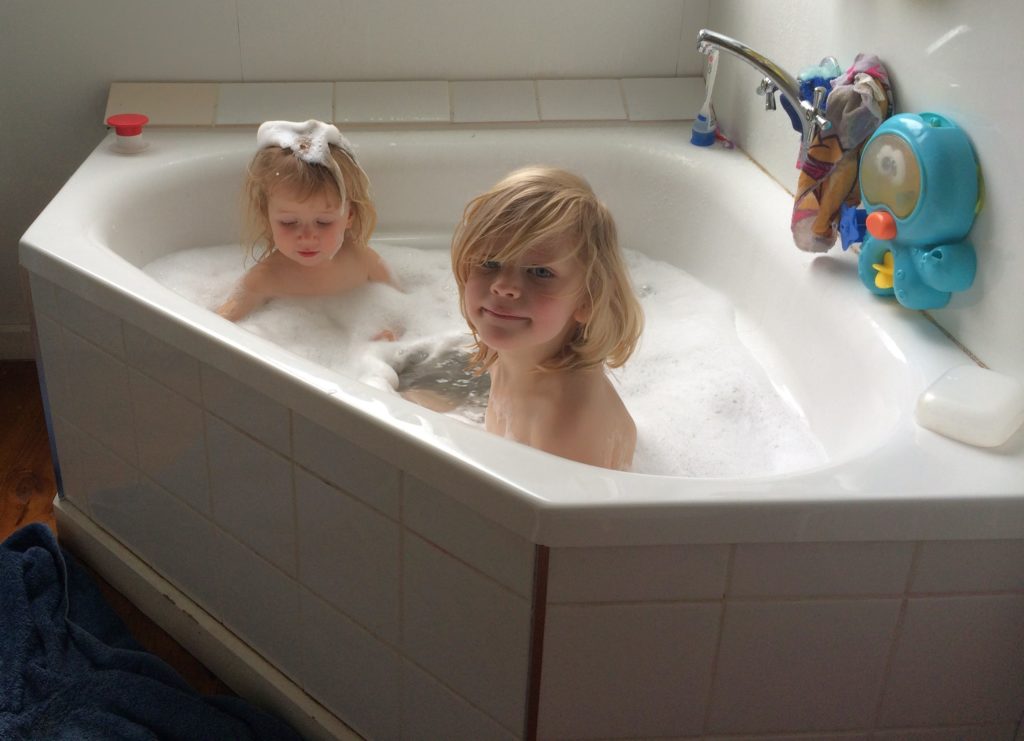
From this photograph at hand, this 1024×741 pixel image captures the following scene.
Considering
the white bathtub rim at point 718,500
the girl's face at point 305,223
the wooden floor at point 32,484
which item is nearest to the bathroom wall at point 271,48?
the wooden floor at point 32,484

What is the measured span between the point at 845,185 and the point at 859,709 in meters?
0.72

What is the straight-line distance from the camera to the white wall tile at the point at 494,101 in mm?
2166

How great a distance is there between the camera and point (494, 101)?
219 cm

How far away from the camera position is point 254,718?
1.44 meters

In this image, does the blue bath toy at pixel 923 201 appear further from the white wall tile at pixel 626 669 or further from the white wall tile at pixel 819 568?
the white wall tile at pixel 626 669

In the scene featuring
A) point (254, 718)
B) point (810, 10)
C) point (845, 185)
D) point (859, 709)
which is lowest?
point (254, 718)

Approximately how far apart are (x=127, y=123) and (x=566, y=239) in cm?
103

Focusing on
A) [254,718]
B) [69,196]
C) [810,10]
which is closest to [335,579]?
[254,718]

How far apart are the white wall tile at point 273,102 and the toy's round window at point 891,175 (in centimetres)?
107

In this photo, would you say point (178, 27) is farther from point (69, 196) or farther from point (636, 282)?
point (636, 282)

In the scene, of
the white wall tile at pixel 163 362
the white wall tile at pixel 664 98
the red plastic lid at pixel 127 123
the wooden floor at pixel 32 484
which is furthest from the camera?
the white wall tile at pixel 664 98

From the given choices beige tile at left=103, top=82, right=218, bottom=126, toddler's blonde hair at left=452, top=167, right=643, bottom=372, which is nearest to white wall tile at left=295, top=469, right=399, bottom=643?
toddler's blonde hair at left=452, top=167, right=643, bottom=372

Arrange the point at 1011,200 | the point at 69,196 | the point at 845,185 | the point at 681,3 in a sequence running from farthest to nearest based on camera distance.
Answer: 1. the point at 681,3
2. the point at 69,196
3. the point at 845,185
4. the point at 1011,200

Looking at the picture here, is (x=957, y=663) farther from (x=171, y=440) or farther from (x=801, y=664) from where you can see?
(x=171, y=440)
